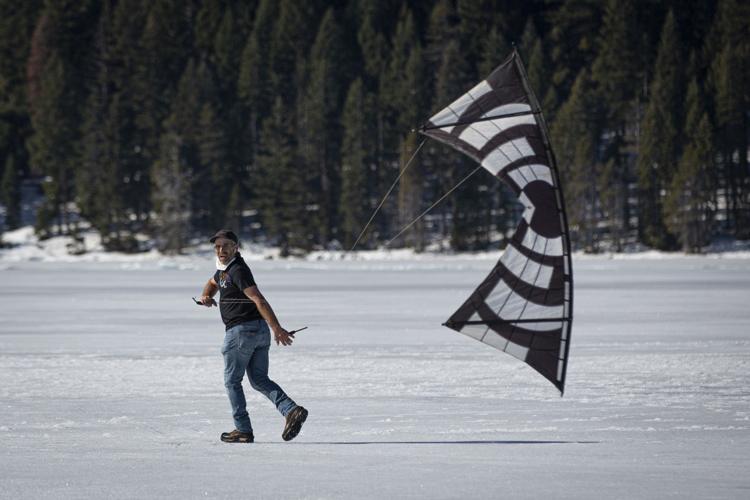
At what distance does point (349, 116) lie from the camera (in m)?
92.1

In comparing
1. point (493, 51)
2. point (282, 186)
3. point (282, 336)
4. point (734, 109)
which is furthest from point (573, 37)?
point (282, 336)

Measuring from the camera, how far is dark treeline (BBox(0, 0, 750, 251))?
8562 cm

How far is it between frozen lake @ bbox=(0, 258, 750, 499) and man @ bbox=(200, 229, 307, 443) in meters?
0.42

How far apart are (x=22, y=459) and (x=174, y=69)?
101 m

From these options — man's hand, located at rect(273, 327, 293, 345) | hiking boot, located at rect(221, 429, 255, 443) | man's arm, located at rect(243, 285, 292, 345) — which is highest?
man's arm, located at rect(243, 285, 292, 345)

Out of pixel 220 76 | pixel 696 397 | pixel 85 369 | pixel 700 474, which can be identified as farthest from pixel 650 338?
pixel 220 76

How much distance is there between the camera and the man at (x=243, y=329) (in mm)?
9289

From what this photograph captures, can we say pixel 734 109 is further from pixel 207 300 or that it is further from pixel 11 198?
pixel 207 300

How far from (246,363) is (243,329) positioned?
0.29m

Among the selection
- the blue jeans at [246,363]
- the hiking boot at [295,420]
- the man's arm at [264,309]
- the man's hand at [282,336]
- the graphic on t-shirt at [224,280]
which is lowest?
the hiking boot at [295,420]

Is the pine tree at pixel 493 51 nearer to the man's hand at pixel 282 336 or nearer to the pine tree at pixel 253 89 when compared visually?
the pine tree at pixel 253 89

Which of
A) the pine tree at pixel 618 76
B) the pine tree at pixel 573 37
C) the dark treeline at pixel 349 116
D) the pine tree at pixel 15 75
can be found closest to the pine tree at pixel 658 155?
the dark treeline at pixel 349 116

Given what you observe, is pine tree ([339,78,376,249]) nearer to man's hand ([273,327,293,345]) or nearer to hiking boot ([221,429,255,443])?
hiking boot ([221,429,255,443])

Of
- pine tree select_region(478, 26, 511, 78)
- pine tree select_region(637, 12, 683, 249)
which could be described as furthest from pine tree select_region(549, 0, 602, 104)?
pine tree select_region(637, 12, 683, 249)
